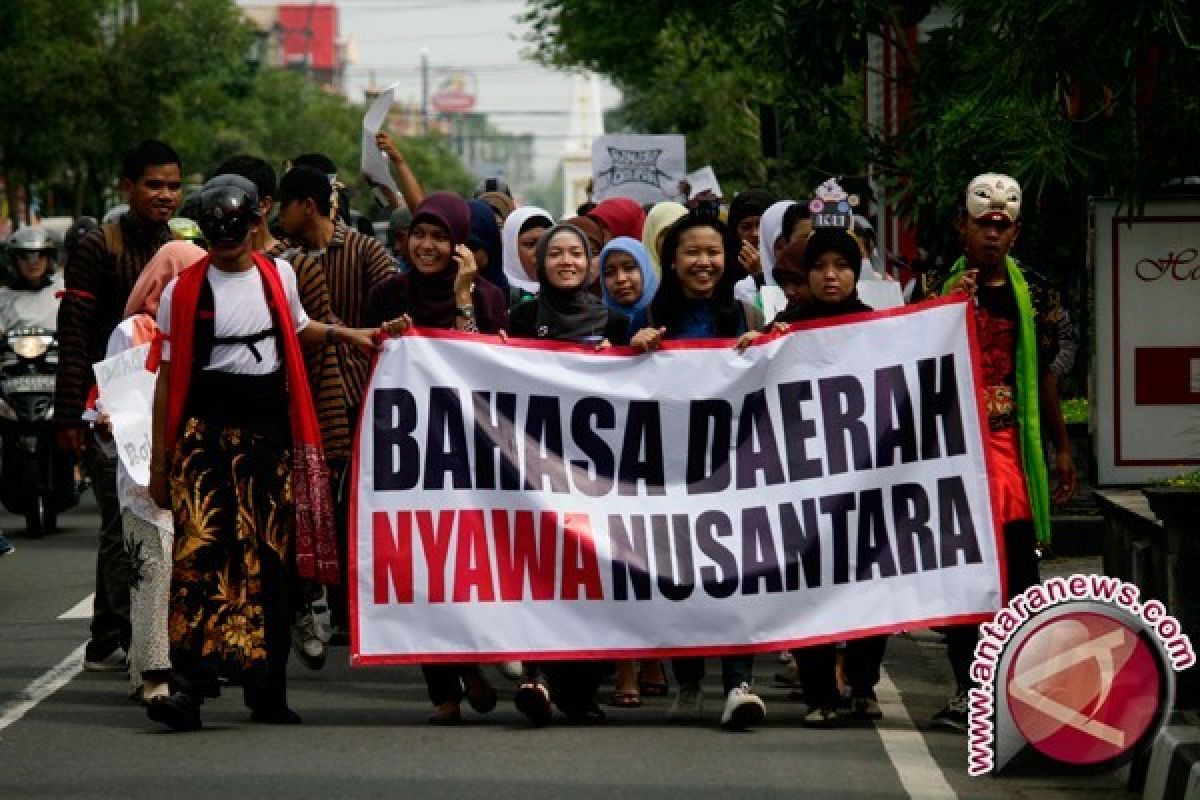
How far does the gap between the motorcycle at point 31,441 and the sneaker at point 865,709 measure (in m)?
9.05

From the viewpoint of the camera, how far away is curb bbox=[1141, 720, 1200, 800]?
805 centimetres

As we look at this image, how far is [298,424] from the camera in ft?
33.5

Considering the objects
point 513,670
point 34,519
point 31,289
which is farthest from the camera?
point 31,289

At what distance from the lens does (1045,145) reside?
39.4ft

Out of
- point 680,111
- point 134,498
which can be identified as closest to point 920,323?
point 134,498

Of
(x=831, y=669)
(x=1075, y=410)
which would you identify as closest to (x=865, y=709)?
(x=831, y=669)

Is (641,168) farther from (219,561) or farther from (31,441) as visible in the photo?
(219,561)

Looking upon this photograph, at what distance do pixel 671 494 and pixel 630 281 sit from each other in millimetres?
1045

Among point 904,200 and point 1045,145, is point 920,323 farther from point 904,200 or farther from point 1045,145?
point 904,200

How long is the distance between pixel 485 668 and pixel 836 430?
3.04 m

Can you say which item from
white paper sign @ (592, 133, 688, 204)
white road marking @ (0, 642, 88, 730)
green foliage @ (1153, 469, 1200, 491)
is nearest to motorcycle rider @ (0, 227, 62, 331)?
white paper sign @ (592, 133, 688, 204)

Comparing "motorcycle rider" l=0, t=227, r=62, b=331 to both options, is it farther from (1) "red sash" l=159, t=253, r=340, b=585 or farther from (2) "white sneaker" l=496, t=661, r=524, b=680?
(1) "red sash" l=159, t=253, r=340, b=585

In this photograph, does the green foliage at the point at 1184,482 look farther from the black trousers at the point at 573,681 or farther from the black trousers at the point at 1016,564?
the black trousers at the point at 573,681

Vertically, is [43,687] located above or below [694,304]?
below
